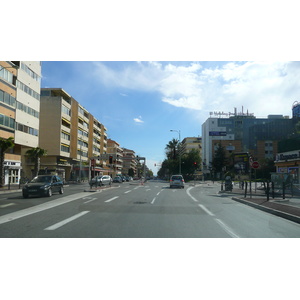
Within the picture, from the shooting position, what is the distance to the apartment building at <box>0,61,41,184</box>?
120ft

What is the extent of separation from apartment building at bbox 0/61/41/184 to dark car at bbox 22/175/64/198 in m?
14.1

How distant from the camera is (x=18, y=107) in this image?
133ft

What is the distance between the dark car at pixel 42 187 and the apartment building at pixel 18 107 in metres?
14.1

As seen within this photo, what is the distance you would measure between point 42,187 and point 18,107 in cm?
2444

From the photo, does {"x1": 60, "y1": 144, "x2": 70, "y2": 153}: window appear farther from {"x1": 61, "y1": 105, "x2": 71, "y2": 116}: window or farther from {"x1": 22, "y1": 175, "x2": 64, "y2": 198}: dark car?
{"x1": 22, "y1": 175, "x2": 64, "y2": 198}: dark car

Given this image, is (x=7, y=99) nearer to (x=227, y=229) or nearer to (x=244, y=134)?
(x=227, y=229)

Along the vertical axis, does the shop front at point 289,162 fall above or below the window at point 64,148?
below

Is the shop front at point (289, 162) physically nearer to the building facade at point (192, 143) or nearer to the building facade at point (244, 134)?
the building facade at point (244, 134)

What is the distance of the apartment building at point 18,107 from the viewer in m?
36.7

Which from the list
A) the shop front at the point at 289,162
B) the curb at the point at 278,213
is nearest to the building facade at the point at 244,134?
the shop front at the point at 289,162

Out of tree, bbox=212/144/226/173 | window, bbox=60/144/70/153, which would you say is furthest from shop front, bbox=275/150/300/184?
tree, bbox=212/144/226/173

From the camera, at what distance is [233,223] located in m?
10.1
